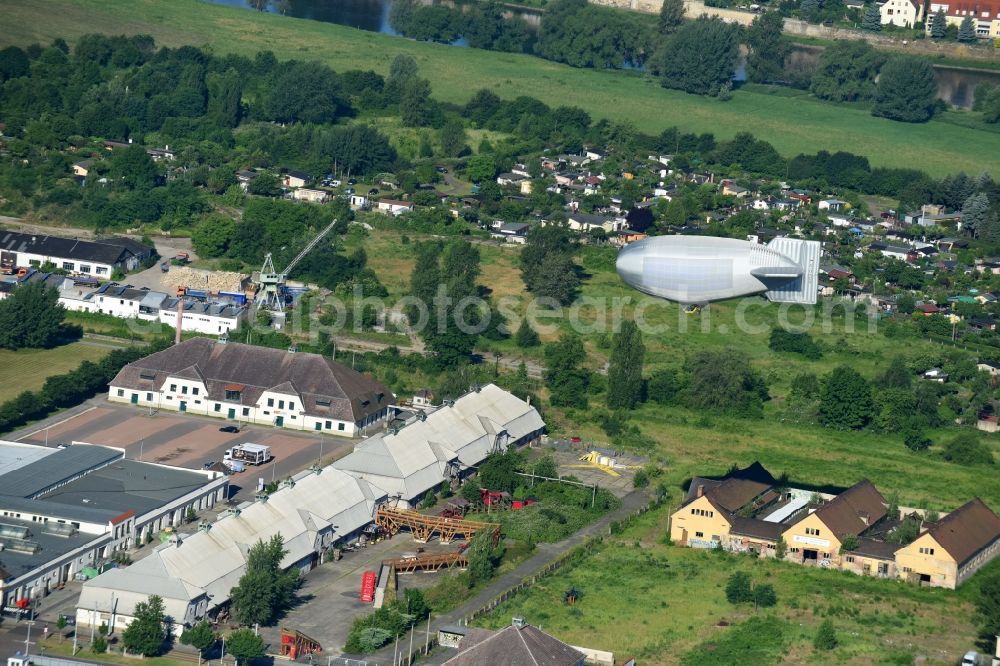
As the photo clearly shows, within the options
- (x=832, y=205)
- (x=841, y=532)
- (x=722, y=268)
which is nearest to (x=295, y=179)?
(x=832, y=205)

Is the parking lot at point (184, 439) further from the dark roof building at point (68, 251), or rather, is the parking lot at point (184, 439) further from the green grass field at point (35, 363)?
the dark roof building at point (68, 251)

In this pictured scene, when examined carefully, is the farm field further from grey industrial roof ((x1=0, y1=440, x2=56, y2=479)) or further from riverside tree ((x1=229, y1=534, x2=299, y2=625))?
grey industrial roof ((x1=0, y1=440, x2=56, y2=479))

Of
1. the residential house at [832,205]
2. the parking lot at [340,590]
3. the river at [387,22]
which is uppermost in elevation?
the river at [387,22]

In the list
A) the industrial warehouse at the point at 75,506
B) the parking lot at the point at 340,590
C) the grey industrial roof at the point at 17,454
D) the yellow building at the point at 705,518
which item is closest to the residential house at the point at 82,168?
the grey industrial roof at the point at 17,454

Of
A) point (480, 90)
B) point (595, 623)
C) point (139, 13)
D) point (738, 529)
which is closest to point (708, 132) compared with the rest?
point (480, 90)

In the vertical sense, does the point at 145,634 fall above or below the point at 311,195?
below

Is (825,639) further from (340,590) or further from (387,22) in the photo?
(387,22)

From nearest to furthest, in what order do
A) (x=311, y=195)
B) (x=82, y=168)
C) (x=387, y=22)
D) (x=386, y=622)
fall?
(x=386, y=622) → (x=311, y=195) → (x=82, y=168) → (x=387, y=22)
